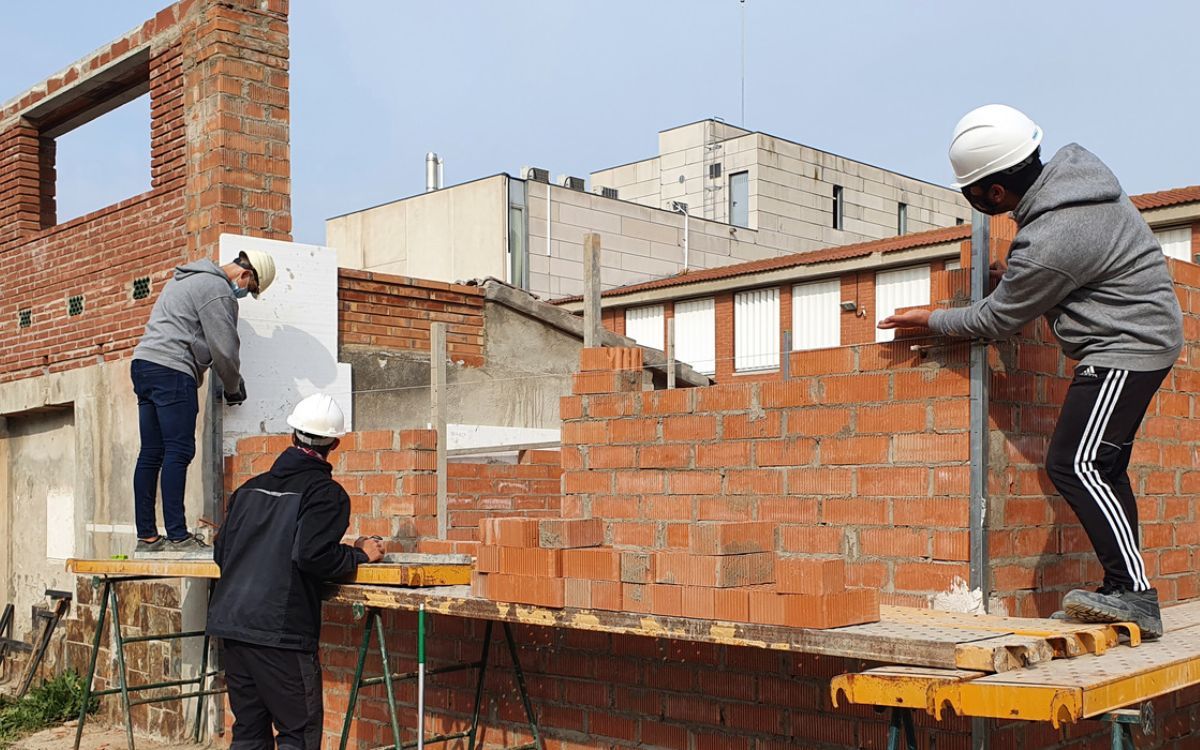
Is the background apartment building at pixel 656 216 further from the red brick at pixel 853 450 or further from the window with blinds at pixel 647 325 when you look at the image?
the red brick at pixel 853 450

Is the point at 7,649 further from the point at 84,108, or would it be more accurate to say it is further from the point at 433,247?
the point at 433,247

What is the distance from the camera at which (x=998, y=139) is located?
4.10 metres

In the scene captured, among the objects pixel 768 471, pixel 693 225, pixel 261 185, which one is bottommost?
pixel 768 471

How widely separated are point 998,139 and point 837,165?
126 ft

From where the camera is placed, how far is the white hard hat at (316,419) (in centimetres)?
546

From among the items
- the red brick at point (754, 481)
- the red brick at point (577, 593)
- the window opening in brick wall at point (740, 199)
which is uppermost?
the window opening in brick wall at point (740, 199)

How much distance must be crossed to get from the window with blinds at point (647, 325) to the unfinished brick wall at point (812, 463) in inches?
992

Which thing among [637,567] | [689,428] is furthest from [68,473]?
[637,567]

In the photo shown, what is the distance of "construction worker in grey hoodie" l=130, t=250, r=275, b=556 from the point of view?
7.45 metres

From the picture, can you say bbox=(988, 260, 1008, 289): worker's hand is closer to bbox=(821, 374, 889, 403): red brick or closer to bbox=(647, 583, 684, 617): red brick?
bbox=(821, 374, 889, 403): red brick

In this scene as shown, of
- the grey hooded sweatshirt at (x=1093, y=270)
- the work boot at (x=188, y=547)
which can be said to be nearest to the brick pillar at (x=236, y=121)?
the work boot at (x=188, y=547)

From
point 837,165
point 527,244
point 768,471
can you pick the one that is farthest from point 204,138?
point 837,165

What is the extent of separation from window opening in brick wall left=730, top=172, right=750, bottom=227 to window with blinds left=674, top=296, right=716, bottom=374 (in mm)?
8901

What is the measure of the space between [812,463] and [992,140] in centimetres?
156
